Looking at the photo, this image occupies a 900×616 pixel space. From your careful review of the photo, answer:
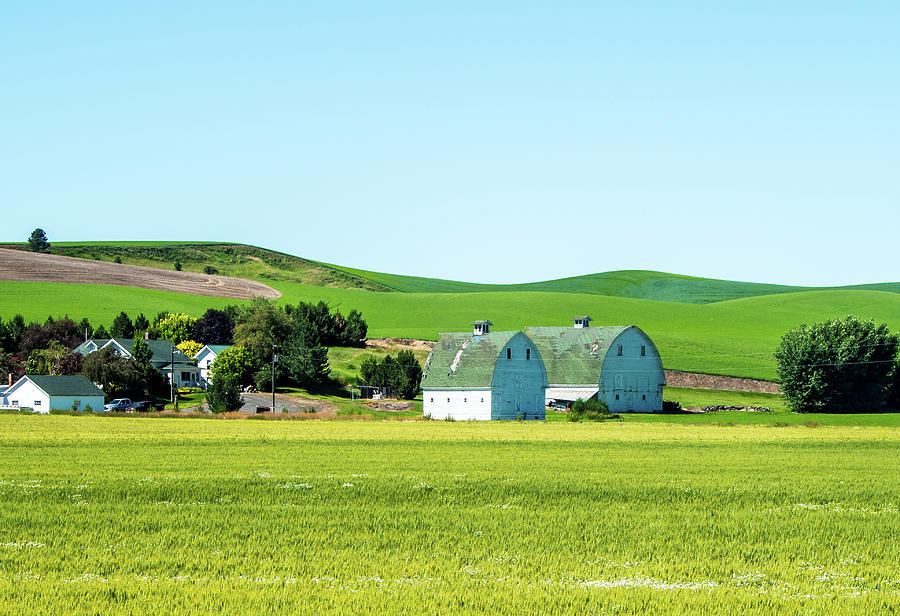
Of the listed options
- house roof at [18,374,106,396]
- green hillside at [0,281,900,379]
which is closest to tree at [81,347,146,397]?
A: house roof at [18,374,106,396]

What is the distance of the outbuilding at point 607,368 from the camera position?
110 m

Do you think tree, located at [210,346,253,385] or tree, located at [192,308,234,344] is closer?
tree, located at [210,346,253,385]

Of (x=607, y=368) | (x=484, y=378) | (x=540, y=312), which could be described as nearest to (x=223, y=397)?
(x=484, y=378)

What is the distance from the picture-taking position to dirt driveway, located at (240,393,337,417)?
101938 millimetres

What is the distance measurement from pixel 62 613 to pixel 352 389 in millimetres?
108015

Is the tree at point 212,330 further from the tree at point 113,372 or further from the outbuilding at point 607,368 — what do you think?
the outbuilding at point 607,368

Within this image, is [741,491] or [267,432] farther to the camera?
[267,432]

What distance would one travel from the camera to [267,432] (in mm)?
63625

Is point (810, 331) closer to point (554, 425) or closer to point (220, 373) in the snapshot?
point (554, 425)

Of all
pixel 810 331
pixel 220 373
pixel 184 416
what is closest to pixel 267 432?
pixel 184 416

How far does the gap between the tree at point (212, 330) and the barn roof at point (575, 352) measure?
187ft

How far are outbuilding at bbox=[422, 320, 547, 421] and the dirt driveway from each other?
10899mm

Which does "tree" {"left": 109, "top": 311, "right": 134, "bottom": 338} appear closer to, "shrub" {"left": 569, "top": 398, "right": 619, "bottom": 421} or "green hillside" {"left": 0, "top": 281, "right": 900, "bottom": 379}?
"green hillside" {"left": 0, "top": 281, "right": 900, "bottom": 379}

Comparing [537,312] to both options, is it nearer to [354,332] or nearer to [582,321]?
[354,332]
